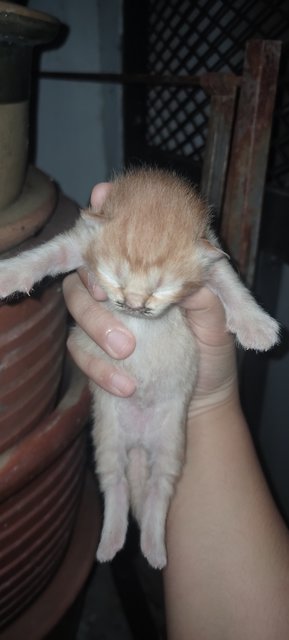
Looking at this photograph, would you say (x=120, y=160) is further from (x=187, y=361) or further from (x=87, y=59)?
(x=187, y=361)

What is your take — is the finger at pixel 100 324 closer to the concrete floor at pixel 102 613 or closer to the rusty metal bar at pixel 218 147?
the rusty metal bar at pixel 218 147

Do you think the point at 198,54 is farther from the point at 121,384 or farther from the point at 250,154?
the point at 121,384

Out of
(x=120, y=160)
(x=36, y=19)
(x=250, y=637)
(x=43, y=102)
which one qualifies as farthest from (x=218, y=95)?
(x=250, y=637)

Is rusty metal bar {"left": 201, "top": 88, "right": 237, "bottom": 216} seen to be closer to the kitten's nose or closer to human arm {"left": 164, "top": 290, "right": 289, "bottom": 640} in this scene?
human arm {"left": 164, "top": 290, "right": 289, "bottom": 640}

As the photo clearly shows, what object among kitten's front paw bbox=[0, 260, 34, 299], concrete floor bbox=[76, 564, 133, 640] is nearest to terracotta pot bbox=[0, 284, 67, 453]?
kitten's front paw bbox=[0, 260, 34, 299]

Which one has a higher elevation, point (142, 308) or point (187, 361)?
point (142, 308)

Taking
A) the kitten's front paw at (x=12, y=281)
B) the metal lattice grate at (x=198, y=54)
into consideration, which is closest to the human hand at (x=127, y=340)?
the kitten's front paw at (x=12, y=281)
